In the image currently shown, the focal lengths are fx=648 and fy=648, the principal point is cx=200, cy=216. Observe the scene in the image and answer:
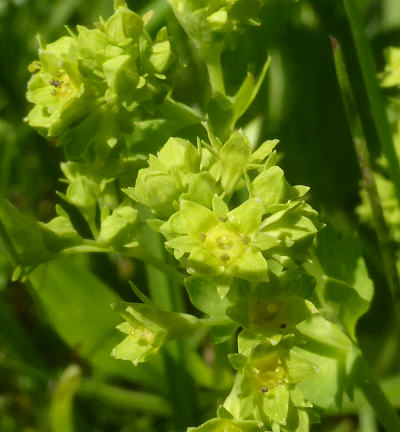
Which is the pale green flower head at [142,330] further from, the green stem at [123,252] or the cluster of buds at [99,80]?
the cluster of buds at [99,80]

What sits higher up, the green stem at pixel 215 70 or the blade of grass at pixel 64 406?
the green stem at pixel 215 70

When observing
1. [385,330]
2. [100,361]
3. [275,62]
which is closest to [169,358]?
[100,361]

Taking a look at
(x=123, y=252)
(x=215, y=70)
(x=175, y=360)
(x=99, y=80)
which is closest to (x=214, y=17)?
(x=215, y=70)

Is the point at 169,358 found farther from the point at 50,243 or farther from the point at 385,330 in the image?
the point at 385,330

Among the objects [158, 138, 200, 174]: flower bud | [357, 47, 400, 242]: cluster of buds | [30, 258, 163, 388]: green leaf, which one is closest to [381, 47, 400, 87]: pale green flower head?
[357, 47, 400, 242]: cluster of buds

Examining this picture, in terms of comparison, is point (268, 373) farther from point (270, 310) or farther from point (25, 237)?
point (25, 237)

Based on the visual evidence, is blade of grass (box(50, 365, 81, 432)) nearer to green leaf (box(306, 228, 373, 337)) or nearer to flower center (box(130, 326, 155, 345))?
flower center (box(130, 326, 155, 345))

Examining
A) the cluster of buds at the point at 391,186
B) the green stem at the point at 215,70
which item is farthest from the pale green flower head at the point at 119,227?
the cluster of buds at the point at 391,186
